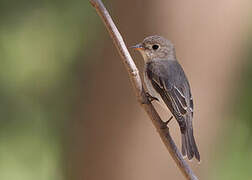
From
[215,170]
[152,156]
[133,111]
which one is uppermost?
[133,111]

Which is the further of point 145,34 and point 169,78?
point 145,34

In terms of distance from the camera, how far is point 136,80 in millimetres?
2691

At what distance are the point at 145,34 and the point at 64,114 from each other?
1405 mm

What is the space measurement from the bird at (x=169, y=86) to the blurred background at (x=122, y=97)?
29.6 inches

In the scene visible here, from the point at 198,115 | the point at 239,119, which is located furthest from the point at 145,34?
the point at 239,119

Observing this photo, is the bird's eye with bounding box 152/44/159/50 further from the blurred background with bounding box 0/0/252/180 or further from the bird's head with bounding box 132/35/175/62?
the blurred background with bounding box 0/0/252/180

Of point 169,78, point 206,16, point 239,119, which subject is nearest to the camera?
point 169,78

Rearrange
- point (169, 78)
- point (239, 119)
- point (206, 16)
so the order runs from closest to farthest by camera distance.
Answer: point (169, 78)
point (206, 16)
point (239, 119)

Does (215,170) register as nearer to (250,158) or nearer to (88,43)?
(250,158)

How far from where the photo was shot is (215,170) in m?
5.15

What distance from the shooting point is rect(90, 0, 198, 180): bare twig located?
2.54 meters

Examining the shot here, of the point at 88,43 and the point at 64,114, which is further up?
the point at 88,43

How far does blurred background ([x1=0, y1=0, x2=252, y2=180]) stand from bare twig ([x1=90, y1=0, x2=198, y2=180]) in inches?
82.0

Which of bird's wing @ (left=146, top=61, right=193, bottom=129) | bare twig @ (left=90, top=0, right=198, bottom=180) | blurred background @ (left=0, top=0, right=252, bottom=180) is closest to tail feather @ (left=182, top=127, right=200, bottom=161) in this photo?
bird's wing @ (left=146, top=61, right=193, bottom=129)
